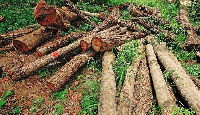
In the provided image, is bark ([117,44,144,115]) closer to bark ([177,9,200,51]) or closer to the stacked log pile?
the stacked log pile

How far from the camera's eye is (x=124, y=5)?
9.12 meters

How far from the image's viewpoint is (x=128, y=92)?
3285mm

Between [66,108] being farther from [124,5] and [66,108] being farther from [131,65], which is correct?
[124,5]

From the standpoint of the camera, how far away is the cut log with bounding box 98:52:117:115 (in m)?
2.88

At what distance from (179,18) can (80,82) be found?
728 cm

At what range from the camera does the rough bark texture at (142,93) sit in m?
3.09

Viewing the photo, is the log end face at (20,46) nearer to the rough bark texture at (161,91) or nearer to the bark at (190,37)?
the rough bark texture at (161,91)

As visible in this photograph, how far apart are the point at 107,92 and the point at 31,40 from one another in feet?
11.8

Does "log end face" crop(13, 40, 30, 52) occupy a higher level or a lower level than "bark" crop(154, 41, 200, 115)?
lower

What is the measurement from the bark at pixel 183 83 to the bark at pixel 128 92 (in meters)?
0.89

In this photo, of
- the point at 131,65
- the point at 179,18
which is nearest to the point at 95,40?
the point at 131,65

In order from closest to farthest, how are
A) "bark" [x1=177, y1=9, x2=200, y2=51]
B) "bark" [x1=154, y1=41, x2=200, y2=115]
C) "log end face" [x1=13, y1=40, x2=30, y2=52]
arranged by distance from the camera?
"bark" [x1=154, y1=41, x2=200, y2=115] → "log end face" [x1=13, y1=40, x2=30, y2=52] → "bark" [x1=177, y1=9, x2=200, y2=51]

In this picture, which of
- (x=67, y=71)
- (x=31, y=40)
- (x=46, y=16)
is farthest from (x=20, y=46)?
(x=67, y=71)

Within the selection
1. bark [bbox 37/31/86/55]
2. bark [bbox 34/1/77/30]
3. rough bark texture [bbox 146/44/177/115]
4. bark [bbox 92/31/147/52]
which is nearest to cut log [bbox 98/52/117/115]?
bark [bbox 92/31/147/52]
